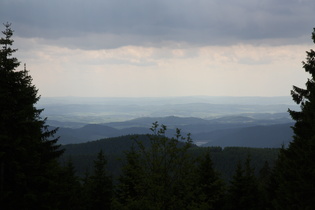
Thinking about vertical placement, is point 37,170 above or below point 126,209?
above

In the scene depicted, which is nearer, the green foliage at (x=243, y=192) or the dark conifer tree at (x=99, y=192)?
the green foliage at (x=243, y=192)

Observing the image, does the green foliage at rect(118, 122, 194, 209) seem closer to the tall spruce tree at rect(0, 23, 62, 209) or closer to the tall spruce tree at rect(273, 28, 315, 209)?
the tall spruce tree at rect(0, 23, 62, 209)

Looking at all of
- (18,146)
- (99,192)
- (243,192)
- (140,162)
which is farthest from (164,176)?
(99,192)

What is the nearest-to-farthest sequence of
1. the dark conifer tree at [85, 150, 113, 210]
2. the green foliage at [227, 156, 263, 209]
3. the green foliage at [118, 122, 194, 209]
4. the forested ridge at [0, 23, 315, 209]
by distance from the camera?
the green foliage at [118, 122, 194, 209], the forested ridge at [0, 23, 315, 209], the green foliage at [227, 156, 263, 209], the dark conifer tree at [85, 150, 113, 210]

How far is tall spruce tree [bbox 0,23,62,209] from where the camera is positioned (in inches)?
751

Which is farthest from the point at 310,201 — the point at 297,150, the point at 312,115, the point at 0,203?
the point at 0,203

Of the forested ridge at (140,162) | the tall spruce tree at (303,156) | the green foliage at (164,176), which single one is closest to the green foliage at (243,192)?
the tall spruce tree at (303,156)

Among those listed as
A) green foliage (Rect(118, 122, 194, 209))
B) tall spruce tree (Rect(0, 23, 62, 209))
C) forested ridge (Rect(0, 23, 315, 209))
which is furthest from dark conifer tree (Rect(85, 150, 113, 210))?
green foliage (Rect(118, 122, 194, 209))

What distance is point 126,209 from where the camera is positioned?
18891mm

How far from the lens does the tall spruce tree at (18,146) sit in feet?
62.6

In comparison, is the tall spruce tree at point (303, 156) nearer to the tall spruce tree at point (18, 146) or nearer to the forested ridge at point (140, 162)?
Answer: the forested ridge at point (140, 162)

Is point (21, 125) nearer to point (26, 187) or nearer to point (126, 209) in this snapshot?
point (26, 187)

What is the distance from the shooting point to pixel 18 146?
1923 centimetres

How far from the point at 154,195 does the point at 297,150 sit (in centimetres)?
1163
